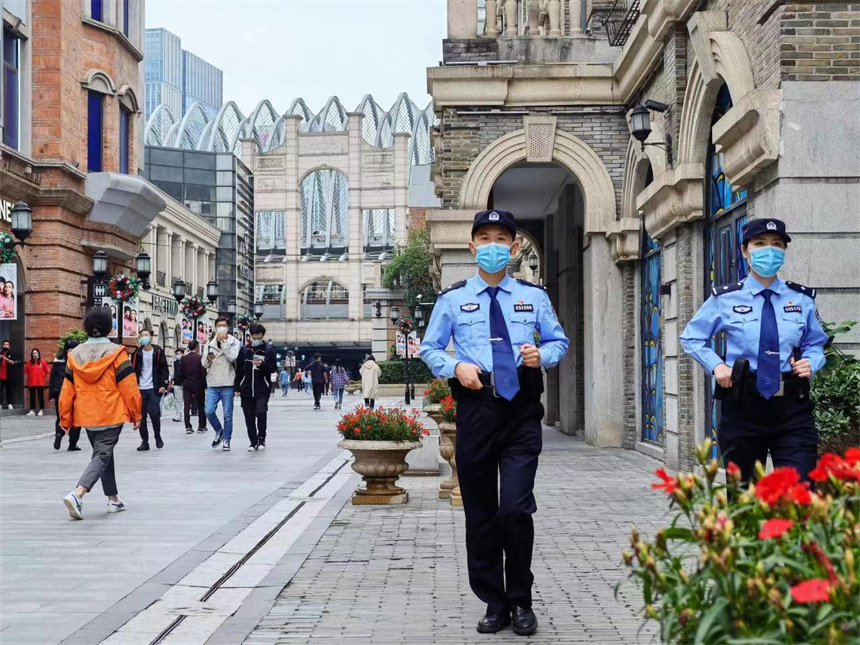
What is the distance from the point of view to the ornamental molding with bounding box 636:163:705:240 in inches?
504

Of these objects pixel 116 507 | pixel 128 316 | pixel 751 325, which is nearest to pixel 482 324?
pixel 751 325

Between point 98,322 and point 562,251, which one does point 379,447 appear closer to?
point 98,322

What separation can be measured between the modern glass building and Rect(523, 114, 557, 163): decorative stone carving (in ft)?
204

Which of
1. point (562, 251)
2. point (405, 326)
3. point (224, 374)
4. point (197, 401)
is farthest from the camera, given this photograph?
point (405, 326)

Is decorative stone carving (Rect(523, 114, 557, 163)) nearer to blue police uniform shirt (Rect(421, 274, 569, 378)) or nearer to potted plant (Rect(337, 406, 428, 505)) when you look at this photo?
potted plant (Rect(337, 406, 428, 505))

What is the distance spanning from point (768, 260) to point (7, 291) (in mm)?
16609

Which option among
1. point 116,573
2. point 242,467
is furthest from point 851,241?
point 242,467

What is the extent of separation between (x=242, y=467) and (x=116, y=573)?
7.99 meters

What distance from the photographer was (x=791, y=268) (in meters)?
9.11

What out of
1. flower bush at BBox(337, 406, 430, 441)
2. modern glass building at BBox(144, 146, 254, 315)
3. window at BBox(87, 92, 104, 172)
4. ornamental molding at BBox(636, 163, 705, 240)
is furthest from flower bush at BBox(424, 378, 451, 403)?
modern glass building at BBox(144, 146, 254, 315)

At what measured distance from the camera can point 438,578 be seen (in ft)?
23.0

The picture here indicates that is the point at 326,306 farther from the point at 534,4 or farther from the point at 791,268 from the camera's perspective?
the point at 791,268

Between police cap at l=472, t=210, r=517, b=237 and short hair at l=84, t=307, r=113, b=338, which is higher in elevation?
police cap at l=472, t=210, r=517, b=237

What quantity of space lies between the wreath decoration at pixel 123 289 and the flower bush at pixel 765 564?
1017 inches
